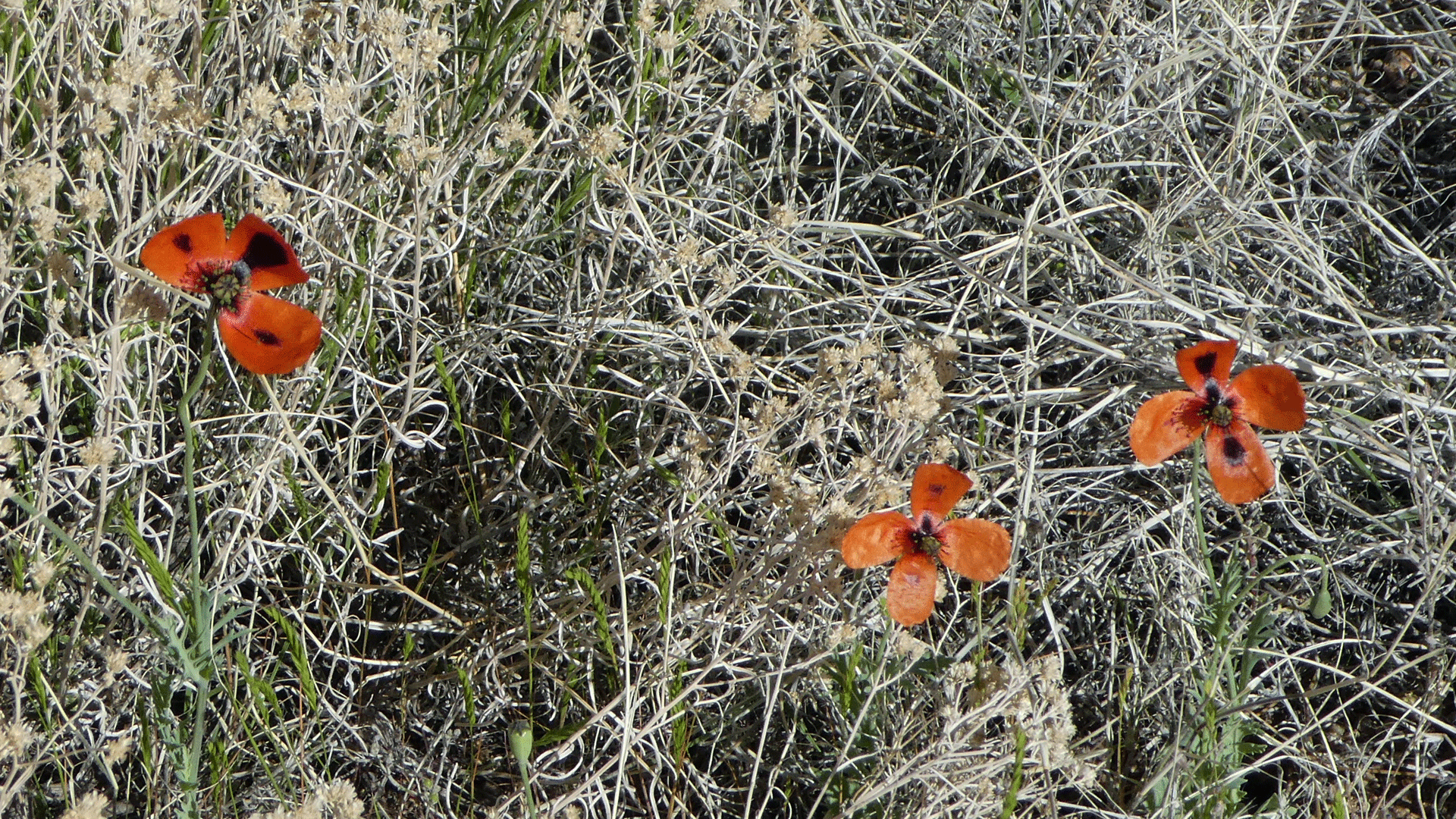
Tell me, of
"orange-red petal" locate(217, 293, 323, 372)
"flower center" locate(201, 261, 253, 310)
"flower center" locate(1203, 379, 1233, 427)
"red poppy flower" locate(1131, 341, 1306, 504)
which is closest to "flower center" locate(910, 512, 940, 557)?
"red poppy flower" locate(1131, 341, 1306, 504)

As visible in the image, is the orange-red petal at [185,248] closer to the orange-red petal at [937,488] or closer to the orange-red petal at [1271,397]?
the orange-red petal at [937,488]

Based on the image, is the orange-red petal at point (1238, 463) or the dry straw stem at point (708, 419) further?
the orange-red petal at point (1238, 463)

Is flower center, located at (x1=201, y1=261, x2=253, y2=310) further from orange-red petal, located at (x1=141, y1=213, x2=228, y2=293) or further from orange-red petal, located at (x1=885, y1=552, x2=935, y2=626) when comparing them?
orange-red petal, located at (x1=885, y1=552, x2=935, y2=626)

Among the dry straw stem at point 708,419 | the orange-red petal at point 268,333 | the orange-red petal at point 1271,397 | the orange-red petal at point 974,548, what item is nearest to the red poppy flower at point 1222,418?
the orange-red petal at point 1271,397

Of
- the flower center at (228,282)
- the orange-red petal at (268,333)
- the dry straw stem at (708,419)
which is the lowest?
the dry straw stem at (708,419)

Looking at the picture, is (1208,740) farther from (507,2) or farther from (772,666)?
(507,2)

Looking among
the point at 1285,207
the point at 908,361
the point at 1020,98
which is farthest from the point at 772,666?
the point at 1285,207
